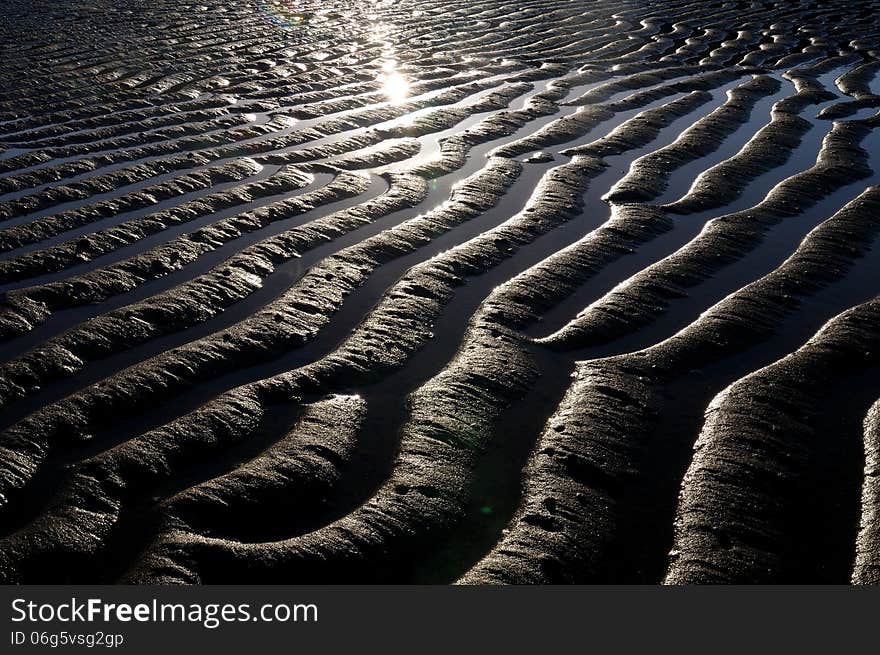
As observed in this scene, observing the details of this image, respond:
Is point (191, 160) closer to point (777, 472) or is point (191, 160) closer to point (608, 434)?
point (608, 434)

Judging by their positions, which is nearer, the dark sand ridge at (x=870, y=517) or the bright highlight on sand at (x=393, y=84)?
the dark sand ridge at (x=870, y=517)

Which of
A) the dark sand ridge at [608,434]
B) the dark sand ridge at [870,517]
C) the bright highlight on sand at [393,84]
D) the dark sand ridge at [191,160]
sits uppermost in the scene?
the bright highlight on sand at [393,84]

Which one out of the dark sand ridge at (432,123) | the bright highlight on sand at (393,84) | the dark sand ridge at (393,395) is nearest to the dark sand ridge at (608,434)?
the dark sand ridge at (393,395)

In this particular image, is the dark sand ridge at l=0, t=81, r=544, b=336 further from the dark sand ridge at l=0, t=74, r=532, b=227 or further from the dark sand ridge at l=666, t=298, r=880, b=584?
the dark sand ridge at l=666, t=298, r=880, b=584

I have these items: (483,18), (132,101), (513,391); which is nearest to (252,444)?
(513,391)

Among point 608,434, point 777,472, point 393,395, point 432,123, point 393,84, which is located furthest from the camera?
point 393,84

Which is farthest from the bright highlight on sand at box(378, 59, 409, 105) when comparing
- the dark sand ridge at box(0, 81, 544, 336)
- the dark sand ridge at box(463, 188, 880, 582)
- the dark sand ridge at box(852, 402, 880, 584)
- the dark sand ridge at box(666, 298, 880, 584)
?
the dark sand ridge at box(852, 402, 880, 584)

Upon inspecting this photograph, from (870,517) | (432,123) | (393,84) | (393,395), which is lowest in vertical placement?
(870,517)

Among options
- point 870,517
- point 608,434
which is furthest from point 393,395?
point 870,517

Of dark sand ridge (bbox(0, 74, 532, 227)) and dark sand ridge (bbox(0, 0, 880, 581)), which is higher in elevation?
dark sand ridge (bbox(0, 74, 532, 227))

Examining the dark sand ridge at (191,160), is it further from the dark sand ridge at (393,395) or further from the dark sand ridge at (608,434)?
the dark sand ridge at (608,434)

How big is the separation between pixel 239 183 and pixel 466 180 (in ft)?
5.13

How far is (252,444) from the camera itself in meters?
3.04

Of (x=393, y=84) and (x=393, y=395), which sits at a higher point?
(x=393, y=84)
